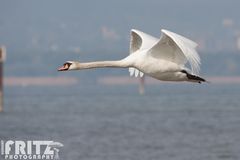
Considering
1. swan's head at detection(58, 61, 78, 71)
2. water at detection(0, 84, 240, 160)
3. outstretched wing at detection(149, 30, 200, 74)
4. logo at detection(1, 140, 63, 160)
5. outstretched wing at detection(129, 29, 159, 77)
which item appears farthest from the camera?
water at detection(0, 84, 240, 160)

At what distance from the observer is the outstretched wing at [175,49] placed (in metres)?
19.8

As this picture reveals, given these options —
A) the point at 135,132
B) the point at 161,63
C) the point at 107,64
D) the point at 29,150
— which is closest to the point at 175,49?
the point at 161,63

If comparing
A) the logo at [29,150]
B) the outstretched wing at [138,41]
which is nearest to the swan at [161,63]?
the outstretched wing at [138,41]

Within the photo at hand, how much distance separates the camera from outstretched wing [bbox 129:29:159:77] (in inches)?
893

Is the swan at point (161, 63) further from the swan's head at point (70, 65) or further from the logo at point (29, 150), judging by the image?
the logo at point (29, 150)

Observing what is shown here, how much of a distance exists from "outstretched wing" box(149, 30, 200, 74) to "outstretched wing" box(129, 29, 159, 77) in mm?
1162

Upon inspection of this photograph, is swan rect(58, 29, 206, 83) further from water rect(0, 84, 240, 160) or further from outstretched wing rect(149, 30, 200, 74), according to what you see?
water rect(0, 84, 240, 160)

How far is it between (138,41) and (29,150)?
17.8 meters

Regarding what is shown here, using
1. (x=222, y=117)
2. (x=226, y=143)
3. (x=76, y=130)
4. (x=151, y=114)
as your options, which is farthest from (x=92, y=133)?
(x=151, y=114)

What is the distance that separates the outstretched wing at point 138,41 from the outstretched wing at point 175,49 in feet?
3.81

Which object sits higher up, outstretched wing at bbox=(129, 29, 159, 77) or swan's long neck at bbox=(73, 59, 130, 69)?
outstretched wing at bbox=(129, 29, 159, 77)

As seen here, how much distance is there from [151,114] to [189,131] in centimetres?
1995

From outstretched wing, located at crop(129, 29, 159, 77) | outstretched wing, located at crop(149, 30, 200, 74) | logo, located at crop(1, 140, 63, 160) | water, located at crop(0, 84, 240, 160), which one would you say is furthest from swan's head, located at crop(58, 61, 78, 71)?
water, located at crop(0, 84, 240, 160)

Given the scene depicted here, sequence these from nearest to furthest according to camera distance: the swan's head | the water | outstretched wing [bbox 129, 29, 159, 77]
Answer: the swan's head → outstretched wing [bbox 129, 29, 159, 77] → the water
